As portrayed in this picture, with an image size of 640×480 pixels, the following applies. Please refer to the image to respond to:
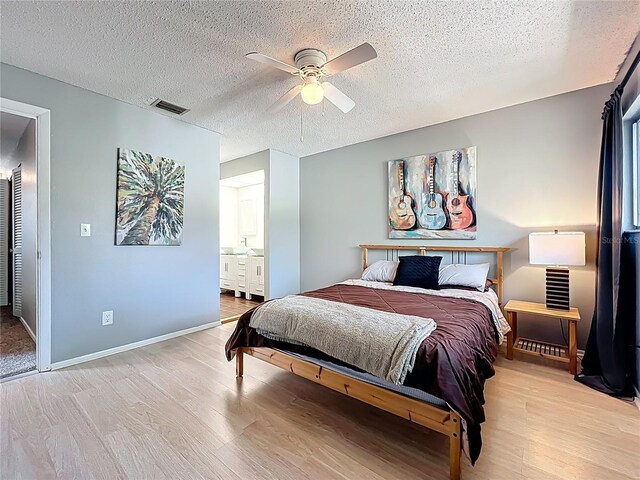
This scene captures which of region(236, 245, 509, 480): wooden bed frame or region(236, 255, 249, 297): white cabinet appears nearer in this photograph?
region(236, 245, 509, 480): wooden bed frame

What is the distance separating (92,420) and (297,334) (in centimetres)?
140

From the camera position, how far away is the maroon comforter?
1435mm

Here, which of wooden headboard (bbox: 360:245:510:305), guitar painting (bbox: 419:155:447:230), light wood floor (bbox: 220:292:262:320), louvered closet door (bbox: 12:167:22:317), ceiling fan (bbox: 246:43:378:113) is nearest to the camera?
ceiling fan (bbox: 246:43:378:113)

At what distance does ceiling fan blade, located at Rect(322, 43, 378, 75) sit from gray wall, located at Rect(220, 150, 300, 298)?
9.04 ft

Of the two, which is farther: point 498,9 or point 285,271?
point 285,271

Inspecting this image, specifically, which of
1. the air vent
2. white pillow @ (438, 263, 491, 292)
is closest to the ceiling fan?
the air vent

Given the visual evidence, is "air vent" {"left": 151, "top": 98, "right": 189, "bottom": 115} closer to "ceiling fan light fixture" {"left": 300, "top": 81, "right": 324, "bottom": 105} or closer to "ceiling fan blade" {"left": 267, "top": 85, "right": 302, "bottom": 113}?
"ceiling fan blade" {"left": 267, "top": 85, "right": 302, "bottom": 113}

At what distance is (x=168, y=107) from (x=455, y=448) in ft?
12.3

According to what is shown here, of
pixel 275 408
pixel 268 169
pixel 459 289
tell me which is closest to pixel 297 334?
pixel 275 408

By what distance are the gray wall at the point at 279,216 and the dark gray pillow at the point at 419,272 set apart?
2.07 meters

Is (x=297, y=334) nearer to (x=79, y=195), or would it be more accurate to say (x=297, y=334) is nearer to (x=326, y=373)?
(x=326, y=373)

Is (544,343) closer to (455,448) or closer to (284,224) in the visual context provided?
(455,448)

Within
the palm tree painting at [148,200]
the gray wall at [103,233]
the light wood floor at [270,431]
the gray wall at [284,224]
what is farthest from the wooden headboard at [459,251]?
the palm tree painting at [148,200]

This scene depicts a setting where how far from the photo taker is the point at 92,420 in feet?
6.22
